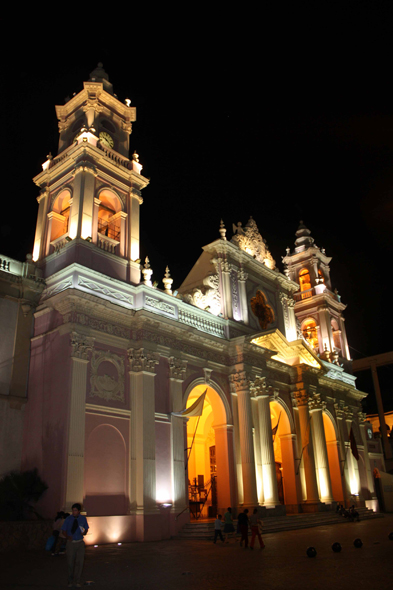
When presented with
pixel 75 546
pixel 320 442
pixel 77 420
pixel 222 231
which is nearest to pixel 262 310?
pixel 222 231

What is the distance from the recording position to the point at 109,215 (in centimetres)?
2470

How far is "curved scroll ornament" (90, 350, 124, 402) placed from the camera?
61.7 feet

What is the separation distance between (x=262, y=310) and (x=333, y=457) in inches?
448

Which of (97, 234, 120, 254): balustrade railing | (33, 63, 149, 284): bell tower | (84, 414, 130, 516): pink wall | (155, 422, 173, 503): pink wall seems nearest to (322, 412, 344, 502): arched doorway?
(155, 422, 173, 503): pink wall

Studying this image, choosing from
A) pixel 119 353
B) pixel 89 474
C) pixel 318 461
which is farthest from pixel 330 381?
pixel 89 474

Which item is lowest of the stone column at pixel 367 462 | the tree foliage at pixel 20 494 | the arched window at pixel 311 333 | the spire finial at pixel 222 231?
the tree foliage at pixel 20 494

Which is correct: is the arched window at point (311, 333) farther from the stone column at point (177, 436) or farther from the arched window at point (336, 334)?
the stone column at point (177, 436)

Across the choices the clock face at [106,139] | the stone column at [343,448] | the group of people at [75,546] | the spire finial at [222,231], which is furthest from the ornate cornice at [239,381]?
the group of people at [75,546]

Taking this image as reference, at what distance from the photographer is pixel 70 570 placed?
8.65 metres

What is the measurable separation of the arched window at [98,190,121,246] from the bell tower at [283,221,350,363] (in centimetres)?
1805

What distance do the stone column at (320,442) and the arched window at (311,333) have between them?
909 cm

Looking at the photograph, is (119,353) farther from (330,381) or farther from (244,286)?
(330,381)

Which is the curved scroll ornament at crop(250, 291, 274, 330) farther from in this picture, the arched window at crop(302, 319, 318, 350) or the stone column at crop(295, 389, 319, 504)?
the arched window at crop(302, 319, 318, 350)

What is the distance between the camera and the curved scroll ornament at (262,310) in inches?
1167
